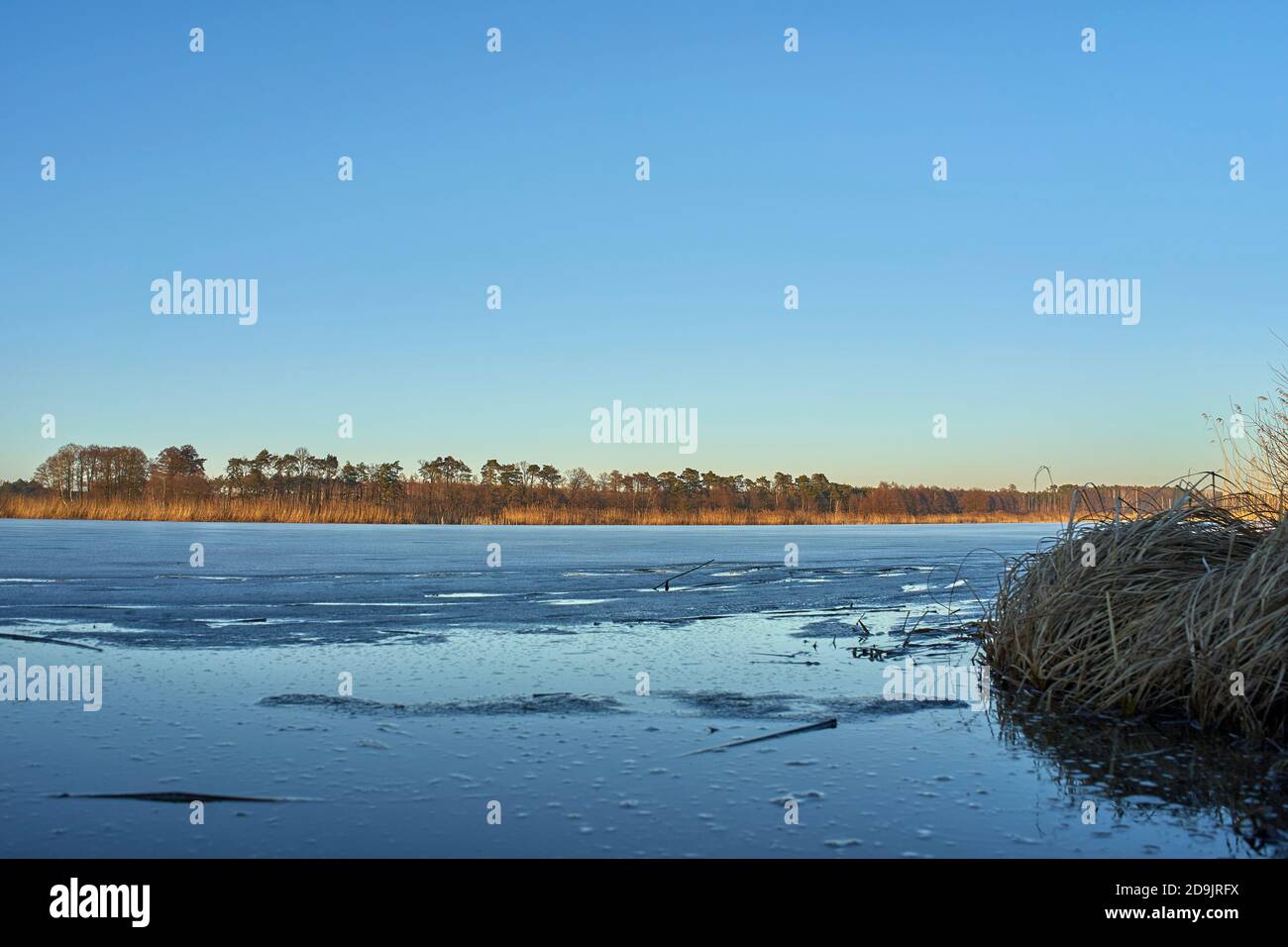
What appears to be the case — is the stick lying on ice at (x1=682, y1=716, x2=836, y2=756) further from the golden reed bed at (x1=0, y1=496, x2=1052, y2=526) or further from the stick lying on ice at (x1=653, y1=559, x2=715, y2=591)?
the golden reed bed at (x1=0, y1=496, x2=1052, y2=526)

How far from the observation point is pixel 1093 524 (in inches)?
275

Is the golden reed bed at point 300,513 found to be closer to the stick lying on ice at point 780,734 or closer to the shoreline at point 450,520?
the shoreline at point 450,520

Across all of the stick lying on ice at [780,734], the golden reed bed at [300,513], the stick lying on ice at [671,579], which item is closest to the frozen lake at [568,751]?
the stick lying on ice at [780,734]

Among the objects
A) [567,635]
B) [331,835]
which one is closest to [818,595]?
[567,635]

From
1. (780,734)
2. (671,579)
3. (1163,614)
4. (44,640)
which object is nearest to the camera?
(780,734)

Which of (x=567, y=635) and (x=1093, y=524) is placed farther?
→ (x=567, y=635)

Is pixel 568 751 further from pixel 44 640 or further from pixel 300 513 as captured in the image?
pixel 300 513

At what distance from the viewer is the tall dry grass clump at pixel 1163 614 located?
5.00 metres

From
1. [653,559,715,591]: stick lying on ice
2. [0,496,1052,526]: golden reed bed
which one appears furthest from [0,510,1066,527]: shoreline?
[653,559,715,591]: stick lying on ice

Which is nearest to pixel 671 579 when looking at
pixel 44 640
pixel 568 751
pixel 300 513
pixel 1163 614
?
pixel 44 640

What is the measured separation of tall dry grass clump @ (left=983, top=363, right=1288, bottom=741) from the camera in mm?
5004

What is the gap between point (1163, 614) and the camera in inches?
218
